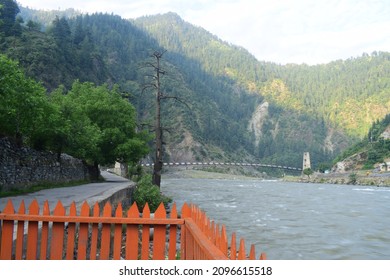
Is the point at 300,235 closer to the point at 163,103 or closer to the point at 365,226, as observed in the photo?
the point at 365,226

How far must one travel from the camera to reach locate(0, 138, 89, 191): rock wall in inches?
667

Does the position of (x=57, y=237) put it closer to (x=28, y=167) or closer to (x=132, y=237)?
(x=132, y=237)

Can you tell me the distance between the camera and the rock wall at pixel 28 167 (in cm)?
1695

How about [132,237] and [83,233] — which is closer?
[132,237]

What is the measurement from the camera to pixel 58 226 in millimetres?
5023

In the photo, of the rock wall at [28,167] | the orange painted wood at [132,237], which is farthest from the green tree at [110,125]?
the orange painted wood at [132,237]

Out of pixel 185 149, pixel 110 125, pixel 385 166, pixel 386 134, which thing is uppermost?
pixel 386 134

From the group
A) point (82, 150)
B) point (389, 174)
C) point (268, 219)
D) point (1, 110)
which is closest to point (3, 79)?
point (1, 110)

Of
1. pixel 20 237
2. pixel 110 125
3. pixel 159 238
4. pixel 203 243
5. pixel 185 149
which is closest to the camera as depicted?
pixel 203 243

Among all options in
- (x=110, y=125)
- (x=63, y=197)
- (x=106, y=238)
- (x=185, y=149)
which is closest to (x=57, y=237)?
(x=106, y=238)

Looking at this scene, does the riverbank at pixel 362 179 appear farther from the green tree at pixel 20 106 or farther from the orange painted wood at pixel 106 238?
the orange painted wood at pixel 106 238

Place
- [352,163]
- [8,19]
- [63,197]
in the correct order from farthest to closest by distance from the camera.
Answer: [352,163], [8,19], [63,197]

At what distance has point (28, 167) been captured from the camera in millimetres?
19766

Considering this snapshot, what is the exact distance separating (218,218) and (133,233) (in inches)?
793
